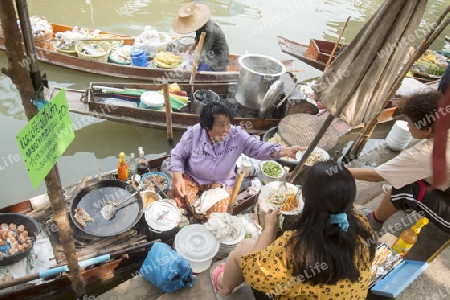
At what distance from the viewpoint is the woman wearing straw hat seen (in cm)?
690

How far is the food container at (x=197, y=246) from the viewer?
3.49 metres

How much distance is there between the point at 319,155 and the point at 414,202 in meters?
2.04

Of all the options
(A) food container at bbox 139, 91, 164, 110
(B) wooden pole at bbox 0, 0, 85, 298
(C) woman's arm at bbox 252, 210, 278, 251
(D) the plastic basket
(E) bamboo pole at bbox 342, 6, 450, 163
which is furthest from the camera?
(D) the plastic basket

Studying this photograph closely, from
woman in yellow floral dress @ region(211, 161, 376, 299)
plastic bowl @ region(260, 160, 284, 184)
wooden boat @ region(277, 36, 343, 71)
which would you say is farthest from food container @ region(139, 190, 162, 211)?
wooden boat @ region(277, 36, 343, 71)

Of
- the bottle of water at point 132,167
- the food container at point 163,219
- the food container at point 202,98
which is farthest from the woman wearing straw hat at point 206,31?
the food container at point 163,219

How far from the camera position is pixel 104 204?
13.8 ft

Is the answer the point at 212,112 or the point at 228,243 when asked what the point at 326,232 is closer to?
the point at 228,243

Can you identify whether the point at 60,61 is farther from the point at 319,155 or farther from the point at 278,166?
the point at 319,155

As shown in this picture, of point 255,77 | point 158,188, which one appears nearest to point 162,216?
point 158,188

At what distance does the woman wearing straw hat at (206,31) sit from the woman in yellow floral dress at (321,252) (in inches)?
220

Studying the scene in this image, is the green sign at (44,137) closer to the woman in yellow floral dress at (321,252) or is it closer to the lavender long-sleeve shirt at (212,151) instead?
the woman in yellow floral dress at (321,252)

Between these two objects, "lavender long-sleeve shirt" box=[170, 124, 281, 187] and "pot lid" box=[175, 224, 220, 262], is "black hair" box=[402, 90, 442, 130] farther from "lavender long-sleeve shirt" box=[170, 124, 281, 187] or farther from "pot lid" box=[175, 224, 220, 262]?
"pot lid" box=[175, 224, 220, 262]

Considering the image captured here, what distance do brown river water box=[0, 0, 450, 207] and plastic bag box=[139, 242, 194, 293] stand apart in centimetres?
333

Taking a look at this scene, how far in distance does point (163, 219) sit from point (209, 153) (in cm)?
99
